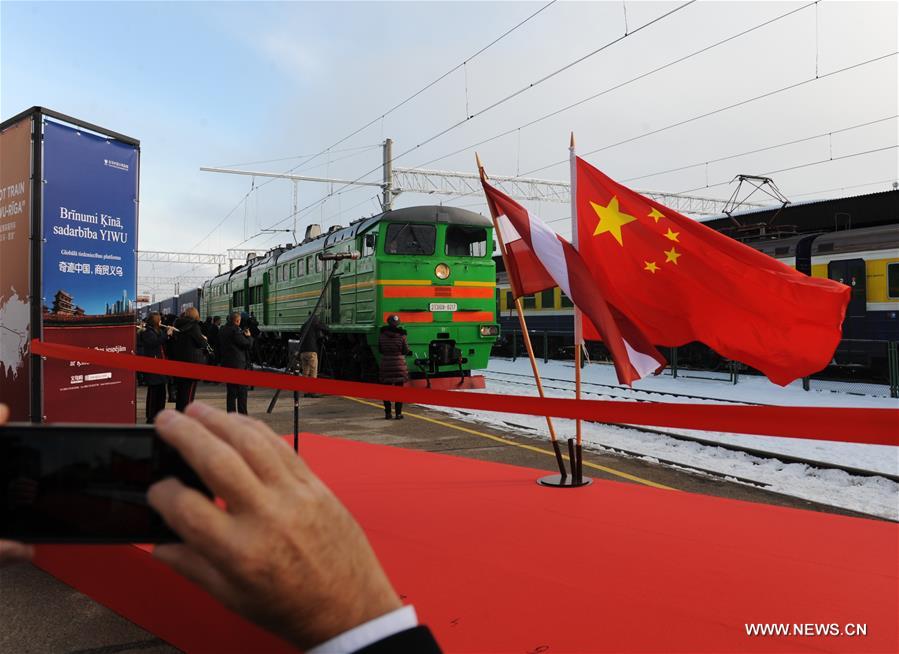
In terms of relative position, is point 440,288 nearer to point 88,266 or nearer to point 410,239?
point 410,239

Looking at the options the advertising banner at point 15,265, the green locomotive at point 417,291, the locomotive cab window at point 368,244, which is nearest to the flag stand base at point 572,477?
the advertising banner at point 15,265

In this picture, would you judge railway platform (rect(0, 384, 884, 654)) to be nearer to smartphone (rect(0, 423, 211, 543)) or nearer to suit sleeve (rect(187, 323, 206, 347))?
suit sleeve (rect(187, 323, 206, 347))

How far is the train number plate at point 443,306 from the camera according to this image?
12922mm

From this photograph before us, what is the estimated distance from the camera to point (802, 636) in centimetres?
204

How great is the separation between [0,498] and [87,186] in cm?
603

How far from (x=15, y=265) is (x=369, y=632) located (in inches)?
245

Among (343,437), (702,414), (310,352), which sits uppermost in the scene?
(702,414)

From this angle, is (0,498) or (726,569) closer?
(0,498)

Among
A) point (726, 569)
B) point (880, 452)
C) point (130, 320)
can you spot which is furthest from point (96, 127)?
point (880, 452)

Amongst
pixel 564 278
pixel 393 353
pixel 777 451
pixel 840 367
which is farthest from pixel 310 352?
pixel 840 367

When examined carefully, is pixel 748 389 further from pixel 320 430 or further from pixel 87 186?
pixel 87 186

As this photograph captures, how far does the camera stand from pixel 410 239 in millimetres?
12953

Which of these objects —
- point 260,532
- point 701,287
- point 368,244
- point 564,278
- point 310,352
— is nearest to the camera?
point 260,532

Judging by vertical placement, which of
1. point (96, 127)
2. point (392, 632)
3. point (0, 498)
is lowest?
point (392, 632)
